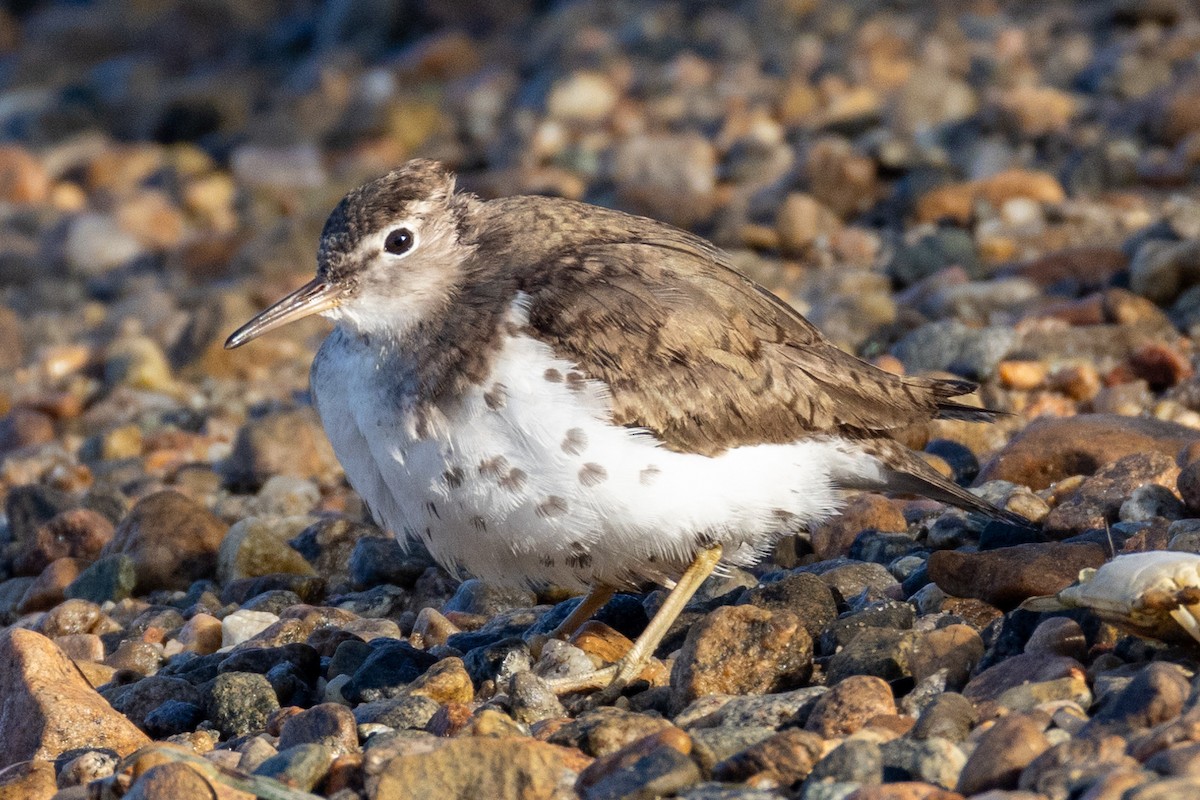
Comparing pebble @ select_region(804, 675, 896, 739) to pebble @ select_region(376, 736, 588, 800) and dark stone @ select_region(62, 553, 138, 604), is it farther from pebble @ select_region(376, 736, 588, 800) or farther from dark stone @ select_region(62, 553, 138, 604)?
dark stone @ select_region(62, 553, 138, 604)

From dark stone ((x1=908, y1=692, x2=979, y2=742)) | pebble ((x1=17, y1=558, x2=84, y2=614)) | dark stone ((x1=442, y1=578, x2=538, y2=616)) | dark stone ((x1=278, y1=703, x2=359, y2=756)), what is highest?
pebble ((x1=17, y1=558, x2=84, y2=614))

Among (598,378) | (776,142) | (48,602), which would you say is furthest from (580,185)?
(598,378)

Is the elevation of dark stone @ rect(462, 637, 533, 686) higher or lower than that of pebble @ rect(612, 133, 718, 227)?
lower

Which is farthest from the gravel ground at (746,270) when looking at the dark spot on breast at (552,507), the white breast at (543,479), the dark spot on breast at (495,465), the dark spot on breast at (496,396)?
the dark spot on breast at (496,396)

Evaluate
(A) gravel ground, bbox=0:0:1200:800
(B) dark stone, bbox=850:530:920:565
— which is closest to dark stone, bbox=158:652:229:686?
(A) gravel ground, bbox=0:0:1200:800

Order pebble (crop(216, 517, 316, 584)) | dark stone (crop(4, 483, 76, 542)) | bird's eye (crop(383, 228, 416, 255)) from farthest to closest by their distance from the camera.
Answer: dark stone (crop(4, 483, 76, 542)), pebble (crop(216, 517, 316, 584)), bird's eye (crop(383, 228, 416, 255))

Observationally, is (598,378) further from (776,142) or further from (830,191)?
(776,142)

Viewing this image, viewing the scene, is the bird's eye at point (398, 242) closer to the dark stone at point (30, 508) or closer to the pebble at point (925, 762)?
the pebble at point (925, 762)
